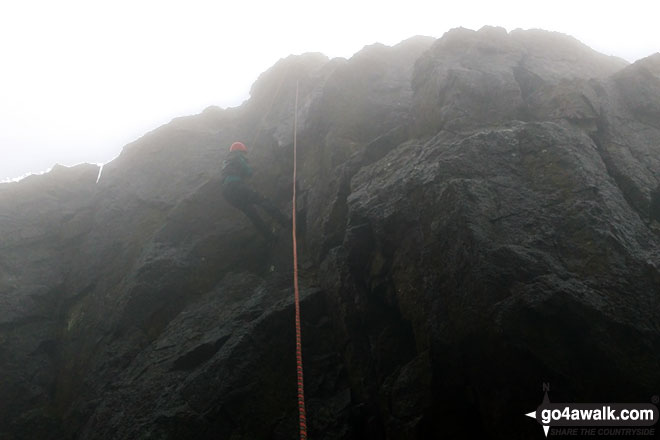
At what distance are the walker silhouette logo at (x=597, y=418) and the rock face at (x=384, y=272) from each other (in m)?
0.08

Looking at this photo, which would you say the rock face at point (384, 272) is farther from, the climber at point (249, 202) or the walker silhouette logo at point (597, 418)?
the climber at point (249, 202)

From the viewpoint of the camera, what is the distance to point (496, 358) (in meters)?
3.92

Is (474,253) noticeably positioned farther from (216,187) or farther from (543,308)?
(216,187)

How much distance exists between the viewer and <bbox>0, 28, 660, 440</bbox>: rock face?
3.96 meters

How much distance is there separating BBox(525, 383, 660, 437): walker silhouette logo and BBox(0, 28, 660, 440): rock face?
0.08 metres

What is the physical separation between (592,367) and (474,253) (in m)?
1.51

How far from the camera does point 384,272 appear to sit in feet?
18.4

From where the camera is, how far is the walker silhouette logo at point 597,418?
11.1 ft

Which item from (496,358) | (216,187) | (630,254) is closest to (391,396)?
(496,358)

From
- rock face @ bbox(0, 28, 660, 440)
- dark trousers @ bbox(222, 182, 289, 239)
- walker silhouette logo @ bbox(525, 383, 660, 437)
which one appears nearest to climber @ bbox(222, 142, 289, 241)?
dark trousers @ bbox(222, 182, 289, 239)

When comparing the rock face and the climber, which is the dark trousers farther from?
the rock face

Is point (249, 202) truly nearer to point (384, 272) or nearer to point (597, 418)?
point (384, 272)

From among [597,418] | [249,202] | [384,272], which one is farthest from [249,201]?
A: [597,418]

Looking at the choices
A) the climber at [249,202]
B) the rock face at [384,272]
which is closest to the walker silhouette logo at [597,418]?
the rock face at [384,272]
